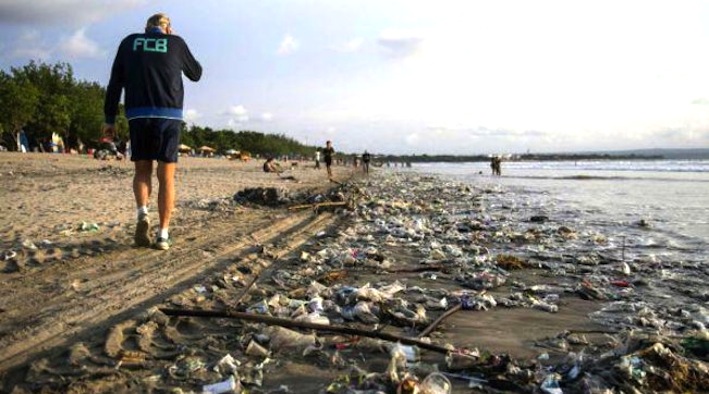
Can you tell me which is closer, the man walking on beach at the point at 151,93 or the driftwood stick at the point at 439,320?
the driftwood stick at the point at 439,320

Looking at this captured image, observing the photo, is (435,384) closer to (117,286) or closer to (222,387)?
(222,387)

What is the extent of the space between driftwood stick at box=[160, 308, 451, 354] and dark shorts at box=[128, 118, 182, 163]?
2005 mm

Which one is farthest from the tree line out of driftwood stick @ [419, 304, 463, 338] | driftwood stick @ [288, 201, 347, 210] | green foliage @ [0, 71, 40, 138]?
driftwood stick @ [419, 304, 463, 338]

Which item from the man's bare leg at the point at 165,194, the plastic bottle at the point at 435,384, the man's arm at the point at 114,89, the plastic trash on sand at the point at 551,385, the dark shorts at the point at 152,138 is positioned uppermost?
the man's arm at the point at 114,89

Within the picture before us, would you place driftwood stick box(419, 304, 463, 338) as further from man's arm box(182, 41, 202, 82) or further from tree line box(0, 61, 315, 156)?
tree line box(0, 61, 315, 156)

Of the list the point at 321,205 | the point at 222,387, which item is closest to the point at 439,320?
the point at 222,387

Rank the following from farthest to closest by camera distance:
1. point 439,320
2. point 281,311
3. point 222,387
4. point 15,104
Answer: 1. point 15,104
2. point 281,311
3. point 439,320
4. point 222,387

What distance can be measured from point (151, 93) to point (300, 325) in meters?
2.84

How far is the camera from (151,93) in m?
4.66

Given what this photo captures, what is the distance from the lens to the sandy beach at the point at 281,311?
2.40 metres

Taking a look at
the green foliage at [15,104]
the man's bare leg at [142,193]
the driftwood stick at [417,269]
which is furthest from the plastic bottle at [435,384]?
the green foliage at [15,104]

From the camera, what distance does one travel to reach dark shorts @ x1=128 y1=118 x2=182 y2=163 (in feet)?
15.3

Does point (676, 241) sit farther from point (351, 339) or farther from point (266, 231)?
point (351, 339)

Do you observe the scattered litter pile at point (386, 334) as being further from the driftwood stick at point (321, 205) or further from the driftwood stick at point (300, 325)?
the driftwood stick at point (321, 205)
